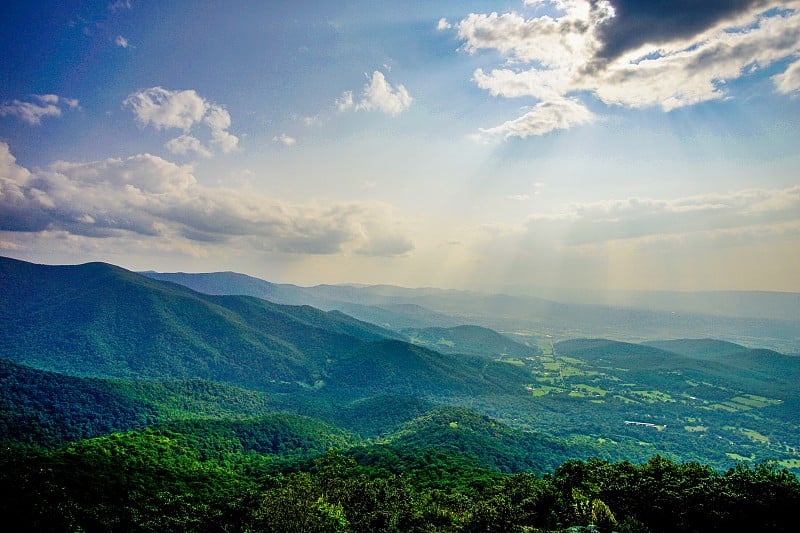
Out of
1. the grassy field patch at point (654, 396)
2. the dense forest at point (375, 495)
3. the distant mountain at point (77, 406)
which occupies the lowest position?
the grassy field patch at point (654, 396)

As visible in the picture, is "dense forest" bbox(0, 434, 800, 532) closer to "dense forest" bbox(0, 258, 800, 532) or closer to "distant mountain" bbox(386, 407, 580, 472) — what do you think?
"dense forest" bbox(0, 258, 800, 532)

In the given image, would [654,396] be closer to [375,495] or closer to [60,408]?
[375,495]

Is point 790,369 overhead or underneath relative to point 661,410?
overhead

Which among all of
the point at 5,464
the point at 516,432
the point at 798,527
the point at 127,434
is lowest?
the point at 516,432

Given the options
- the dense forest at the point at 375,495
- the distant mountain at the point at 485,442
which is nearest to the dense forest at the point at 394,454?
the dense forest at the point at 375,495

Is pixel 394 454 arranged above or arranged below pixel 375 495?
below

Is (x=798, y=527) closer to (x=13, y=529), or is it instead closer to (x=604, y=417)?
(x=13, y=529)

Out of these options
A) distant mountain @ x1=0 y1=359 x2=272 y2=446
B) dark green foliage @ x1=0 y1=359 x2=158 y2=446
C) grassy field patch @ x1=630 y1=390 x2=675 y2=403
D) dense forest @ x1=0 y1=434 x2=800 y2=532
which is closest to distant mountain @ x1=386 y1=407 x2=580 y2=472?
dense forest @ x1=0 y1=434 x2=800 y2=532

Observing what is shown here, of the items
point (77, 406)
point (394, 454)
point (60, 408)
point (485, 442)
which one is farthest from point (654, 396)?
point (60, 408)

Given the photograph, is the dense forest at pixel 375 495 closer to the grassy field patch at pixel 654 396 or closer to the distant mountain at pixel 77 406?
the distant mountain at pixel 77 406

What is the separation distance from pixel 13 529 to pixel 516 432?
102592 millimetres

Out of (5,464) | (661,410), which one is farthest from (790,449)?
(5,464)

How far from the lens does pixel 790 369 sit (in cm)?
19300

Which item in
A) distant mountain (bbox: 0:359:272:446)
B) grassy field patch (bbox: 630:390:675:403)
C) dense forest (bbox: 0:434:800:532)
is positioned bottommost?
grassy field patch (bbox: 630:390:675:403)
